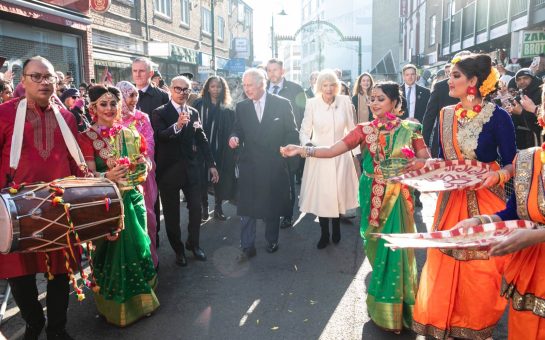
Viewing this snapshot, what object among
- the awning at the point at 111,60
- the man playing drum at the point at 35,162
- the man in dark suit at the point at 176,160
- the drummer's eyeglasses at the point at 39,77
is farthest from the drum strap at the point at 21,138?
the awning at the point at 111,60

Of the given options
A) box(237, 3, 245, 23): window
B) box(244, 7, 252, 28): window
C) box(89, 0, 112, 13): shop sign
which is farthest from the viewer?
box(244, 7, 252, 28): window

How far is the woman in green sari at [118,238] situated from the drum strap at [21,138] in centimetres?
28

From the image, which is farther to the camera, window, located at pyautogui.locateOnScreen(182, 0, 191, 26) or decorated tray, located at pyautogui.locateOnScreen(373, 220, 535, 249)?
window, located at pyautogui.locateOnScreen(182, 0, 191, 26)

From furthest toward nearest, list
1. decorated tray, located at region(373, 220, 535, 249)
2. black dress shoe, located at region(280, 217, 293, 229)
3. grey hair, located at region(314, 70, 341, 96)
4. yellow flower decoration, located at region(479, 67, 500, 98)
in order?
black dress shoe, located at region(280, 217, 293, 229) < grey hair, located at region(314, 70, 341, 96) < yellow flower decoration, located at region(479, 67, 500, 98) < decorated tray, located at region(373, 220, 535, 249)

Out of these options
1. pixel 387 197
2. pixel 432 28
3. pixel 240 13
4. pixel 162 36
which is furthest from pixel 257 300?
pixel 240 13

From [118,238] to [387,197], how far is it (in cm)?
224

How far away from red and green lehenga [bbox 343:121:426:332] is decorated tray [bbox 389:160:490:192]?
2.43 ft

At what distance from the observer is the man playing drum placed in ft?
11.2

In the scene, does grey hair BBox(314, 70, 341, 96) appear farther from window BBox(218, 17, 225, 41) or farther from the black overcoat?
window BBox(218, 17, 225, 41)

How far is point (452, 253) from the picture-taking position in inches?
133

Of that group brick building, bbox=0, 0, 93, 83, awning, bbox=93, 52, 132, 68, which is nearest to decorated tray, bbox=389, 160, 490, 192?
brick building, bbox=0, 0, 93, 83

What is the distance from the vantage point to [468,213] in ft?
11.3

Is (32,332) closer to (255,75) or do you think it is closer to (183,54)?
(255,75)

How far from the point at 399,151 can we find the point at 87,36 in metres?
13.5
